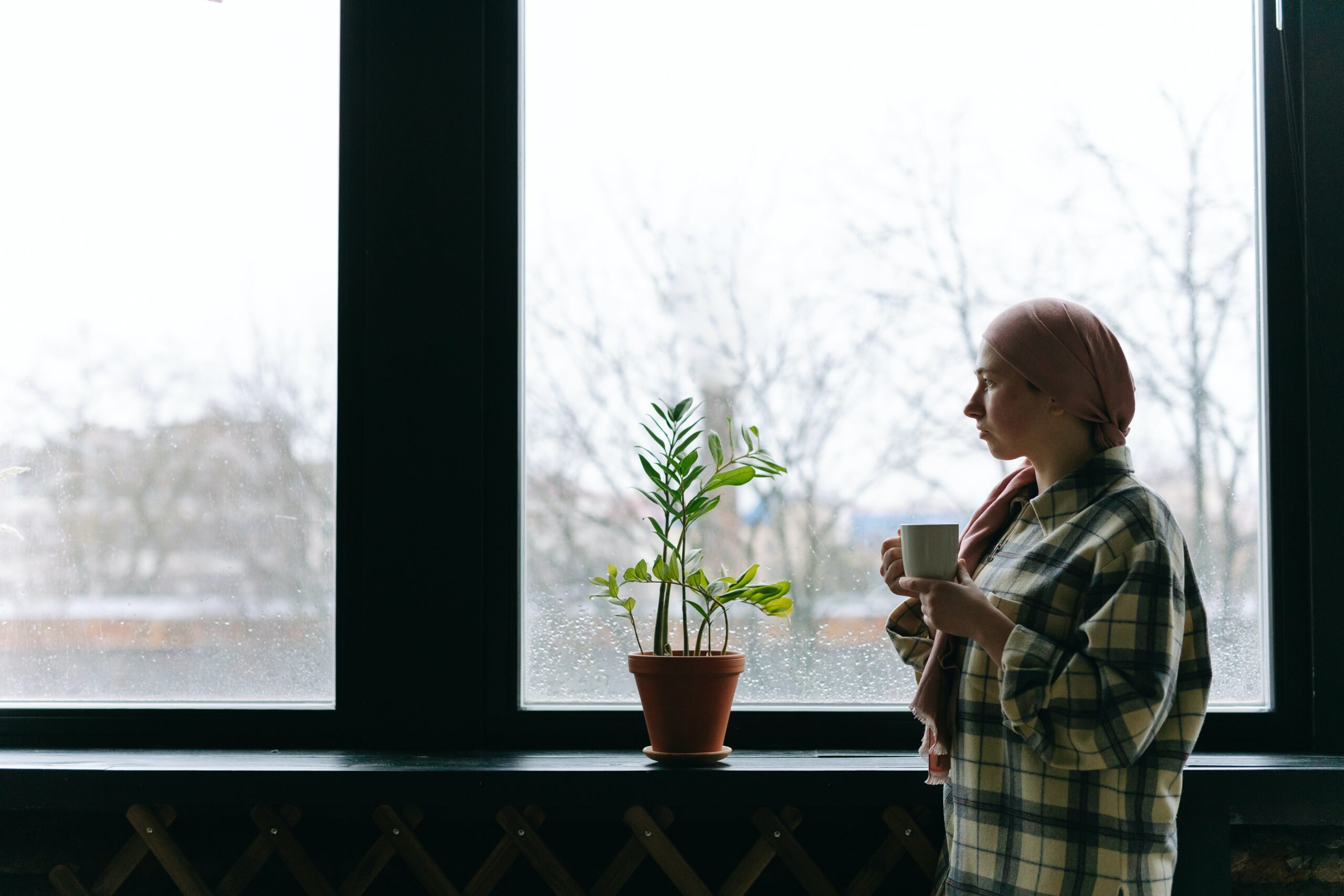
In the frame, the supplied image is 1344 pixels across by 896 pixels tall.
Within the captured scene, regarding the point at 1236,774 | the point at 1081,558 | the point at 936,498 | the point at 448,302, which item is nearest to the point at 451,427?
the point at 448,302

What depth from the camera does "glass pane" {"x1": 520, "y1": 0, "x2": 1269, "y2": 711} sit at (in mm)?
1800

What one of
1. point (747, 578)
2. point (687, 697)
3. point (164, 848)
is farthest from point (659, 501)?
point (164, 848)

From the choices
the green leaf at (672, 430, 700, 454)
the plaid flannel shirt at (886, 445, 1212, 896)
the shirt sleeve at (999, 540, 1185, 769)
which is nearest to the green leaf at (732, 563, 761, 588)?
the green leaf at (672, 430, 700, 454)

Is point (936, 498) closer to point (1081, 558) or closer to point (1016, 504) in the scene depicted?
point (1016, 504)

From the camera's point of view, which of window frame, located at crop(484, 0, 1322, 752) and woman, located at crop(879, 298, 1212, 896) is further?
window frame, located at crop(484, 0, 1322, 752)

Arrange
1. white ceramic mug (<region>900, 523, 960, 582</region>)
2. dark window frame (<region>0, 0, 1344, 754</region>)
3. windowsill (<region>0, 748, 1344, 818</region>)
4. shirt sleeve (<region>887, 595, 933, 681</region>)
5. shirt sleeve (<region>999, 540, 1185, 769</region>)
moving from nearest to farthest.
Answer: shirt sleeve (<region>999, 540, 1185, 769</region>), white ceramic mug (<region>900, 523, 960, 582</region>), shirt sleeve (<region>887, 595, 933, 681</region>), windowsill (<region>0, 748, 1344, 818</region>), dark window frame (<region>0, 0, 1344, 754</region>)

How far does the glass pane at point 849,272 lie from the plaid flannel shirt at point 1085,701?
569 mm

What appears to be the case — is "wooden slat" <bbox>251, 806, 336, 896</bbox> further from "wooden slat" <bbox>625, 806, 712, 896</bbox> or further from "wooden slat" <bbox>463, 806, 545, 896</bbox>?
"wooden slat" <bbox>625, 806, 712, 896</bbox>

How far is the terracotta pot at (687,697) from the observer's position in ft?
5.03

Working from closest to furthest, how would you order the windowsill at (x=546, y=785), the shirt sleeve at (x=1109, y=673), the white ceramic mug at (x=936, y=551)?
the shirt sleeve at (x=1109, y=673)
the white ceramic mug at (x=936, y=551)
the windowsill at (x=546, y=785)

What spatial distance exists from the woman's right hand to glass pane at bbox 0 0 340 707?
3.34 ft

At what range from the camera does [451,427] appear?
69.3 inches

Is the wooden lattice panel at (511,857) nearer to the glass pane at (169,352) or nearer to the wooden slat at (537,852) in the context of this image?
the wooden slat at (537,852)

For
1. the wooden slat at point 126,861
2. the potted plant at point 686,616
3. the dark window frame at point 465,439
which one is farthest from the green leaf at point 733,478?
the wooden slat at point 126,861
